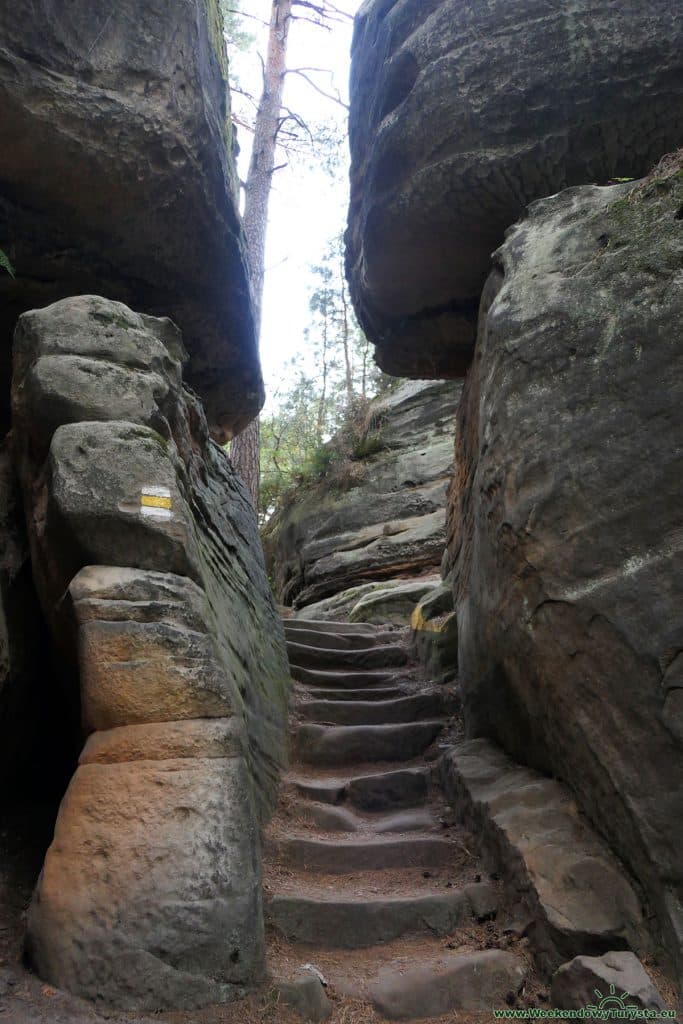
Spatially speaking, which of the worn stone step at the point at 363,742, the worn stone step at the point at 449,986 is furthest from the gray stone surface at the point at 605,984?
the worn stone step at the point at 363,742

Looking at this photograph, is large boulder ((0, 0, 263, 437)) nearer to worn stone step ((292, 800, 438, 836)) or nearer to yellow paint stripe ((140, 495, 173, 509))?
yellow paint stripe ((140, 495, 173, 509))

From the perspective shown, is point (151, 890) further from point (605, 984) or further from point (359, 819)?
point (359, 819)

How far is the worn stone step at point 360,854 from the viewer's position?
4.50 metres

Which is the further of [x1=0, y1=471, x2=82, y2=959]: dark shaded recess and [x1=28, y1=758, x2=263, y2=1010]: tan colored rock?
[x1=0, y1=471, x2=82, y2=959]: dark shaded recess

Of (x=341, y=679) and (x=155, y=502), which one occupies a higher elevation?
(x=155, y=502)

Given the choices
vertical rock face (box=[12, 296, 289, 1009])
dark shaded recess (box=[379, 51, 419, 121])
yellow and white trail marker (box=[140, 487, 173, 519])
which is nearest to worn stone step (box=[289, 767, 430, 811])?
vertical rock face (box=[12, 296, 289, 1009])

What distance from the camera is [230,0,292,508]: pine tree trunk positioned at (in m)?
12.2

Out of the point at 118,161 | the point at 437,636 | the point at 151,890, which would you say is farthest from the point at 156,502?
the point at 437,636

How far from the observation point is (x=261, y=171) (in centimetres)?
1441

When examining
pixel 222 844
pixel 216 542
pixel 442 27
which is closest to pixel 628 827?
pixel 222 844

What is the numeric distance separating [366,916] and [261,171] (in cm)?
1379

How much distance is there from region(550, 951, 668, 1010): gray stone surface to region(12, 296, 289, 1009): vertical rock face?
130cm

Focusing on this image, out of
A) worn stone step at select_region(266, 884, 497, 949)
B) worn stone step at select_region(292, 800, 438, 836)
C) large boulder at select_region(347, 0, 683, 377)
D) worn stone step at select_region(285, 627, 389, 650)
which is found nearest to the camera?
worn stone step at select_region(266, 884, 497, 949)

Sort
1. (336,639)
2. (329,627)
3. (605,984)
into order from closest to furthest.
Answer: (605,984) < (336,639) < (329,627)
